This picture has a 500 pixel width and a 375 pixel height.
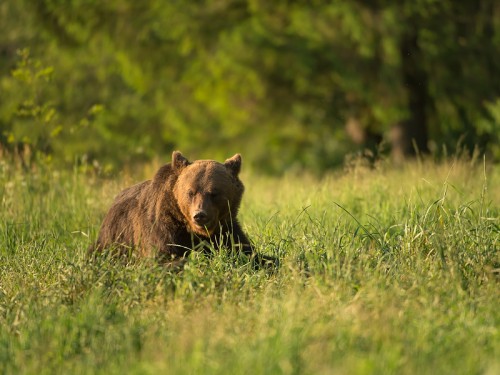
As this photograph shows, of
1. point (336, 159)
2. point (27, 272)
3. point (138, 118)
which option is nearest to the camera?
point (27, 272)

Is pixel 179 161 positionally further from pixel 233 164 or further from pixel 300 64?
pixel 300 64

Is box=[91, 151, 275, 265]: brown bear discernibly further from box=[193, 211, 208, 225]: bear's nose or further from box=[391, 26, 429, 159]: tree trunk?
box=[391, 26, 429, 159]: tree trunk

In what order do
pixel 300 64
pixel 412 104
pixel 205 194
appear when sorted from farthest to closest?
pixel 412 104 → pixel 300 64 → pixel 205 194

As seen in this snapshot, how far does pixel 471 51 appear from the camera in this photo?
16.2m

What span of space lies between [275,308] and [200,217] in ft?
4.33

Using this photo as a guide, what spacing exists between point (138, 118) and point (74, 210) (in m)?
14.9

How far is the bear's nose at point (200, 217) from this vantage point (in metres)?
5.91

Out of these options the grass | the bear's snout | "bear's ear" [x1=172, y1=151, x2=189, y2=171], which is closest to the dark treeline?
"bear's ear" [x1=172, y1=151, x2=189, y2=171]

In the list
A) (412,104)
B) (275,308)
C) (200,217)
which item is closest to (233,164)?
(200,217)

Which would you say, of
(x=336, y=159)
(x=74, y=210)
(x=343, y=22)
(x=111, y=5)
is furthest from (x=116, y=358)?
(x=336, y=159)

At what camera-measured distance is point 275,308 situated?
4.76 meters

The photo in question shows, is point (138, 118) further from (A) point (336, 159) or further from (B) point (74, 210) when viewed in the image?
(B) point (74, 210)

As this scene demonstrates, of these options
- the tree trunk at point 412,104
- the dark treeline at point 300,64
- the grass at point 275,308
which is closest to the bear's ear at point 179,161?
the grass at point 275,308

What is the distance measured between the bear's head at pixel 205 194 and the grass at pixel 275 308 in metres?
0.29
